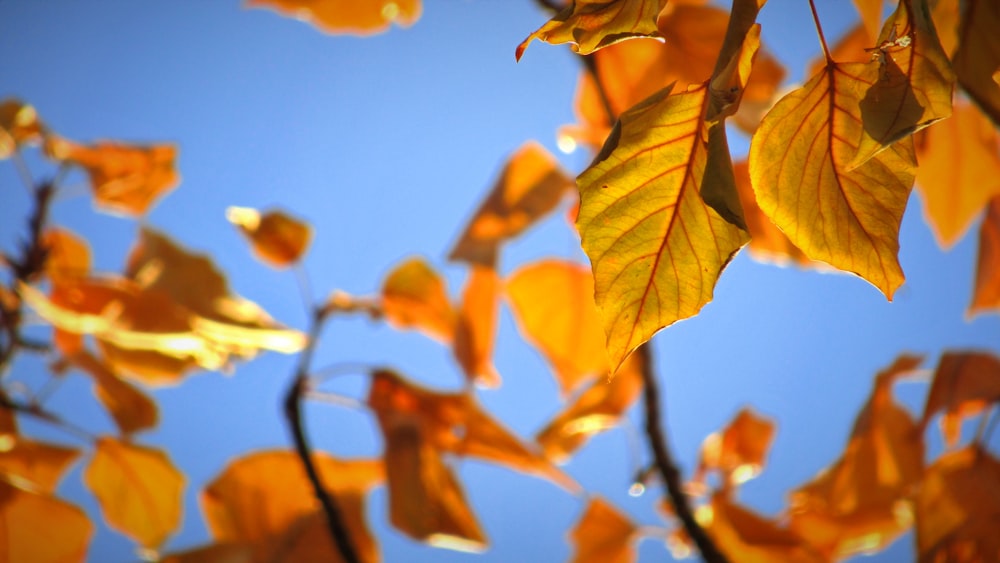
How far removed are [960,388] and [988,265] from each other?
2.7 inches

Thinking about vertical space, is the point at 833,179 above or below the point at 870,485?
above

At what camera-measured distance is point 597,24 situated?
15cm

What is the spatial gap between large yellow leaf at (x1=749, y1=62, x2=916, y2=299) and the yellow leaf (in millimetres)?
397

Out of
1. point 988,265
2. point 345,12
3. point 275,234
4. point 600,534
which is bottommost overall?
point 600,534

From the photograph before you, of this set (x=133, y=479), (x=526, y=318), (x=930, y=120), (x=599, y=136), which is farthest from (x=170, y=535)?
(x=930, y=120)

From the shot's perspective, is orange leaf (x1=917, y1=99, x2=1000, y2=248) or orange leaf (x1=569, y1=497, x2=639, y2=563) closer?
orange leaf (x1=917, y1=99, x2=1000, y2=248)

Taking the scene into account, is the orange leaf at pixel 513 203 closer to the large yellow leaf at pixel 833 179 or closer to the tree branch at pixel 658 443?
the tree branch at pixel 658 443

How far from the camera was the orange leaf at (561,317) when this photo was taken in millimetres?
490

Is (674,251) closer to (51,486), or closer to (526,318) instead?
(526,318)

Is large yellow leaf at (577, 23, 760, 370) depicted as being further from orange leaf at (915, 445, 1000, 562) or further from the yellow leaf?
the yellow leaf

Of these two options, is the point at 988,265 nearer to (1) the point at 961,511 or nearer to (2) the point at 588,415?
(1) the point at 961,511

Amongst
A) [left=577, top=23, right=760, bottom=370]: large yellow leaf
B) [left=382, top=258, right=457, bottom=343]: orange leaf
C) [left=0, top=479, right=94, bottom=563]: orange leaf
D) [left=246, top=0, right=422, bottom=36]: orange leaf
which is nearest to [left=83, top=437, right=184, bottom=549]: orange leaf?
[left=0, top=479, right=94, bottom=563]: orange leaf

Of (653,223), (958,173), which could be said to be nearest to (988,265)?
(958,173)

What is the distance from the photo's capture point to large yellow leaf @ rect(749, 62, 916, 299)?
154 mm
